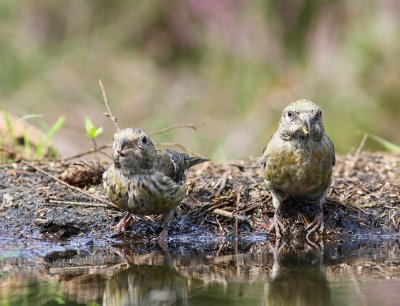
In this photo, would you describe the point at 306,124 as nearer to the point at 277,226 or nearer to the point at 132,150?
the point at 277,226

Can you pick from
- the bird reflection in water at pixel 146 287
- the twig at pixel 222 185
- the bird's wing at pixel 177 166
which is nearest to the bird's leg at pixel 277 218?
the twig at pixel 222 185

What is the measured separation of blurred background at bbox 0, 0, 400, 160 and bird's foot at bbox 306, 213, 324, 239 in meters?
4.90

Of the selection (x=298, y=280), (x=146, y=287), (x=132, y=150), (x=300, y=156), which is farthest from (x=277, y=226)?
(x=146, y=287)

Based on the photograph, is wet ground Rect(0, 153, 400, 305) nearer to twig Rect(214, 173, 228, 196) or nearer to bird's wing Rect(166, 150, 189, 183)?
twig Rect(214, 173, 228, 196)

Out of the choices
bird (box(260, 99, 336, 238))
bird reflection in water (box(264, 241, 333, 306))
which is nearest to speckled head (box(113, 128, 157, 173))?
bird (box(260, 99, 336, 238))

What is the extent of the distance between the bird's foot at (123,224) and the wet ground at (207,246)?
0.16ft

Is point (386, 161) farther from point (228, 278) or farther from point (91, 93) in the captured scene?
point (91, 93)

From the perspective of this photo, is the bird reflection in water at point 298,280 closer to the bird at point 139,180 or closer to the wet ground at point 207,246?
the wet ground at point 207,246

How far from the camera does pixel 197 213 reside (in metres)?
6.74

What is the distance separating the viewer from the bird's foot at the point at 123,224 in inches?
254

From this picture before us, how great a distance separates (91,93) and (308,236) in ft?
31.2

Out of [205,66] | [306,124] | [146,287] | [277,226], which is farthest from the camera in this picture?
[205,66]

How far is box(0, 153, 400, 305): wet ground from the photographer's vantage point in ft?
16.1

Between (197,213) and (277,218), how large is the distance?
0.62m
